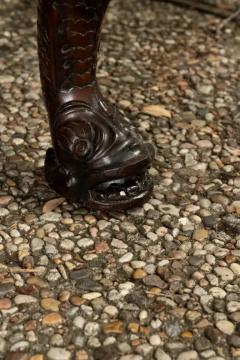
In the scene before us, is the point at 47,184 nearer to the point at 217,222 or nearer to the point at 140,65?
the point at 217,222

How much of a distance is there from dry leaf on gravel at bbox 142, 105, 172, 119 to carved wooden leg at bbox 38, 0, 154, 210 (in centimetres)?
58

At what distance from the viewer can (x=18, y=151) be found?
99.3 inches

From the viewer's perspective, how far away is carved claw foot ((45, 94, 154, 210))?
2111 millimetres

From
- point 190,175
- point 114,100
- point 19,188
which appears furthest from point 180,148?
point 19,188

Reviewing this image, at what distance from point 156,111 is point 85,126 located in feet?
2.44

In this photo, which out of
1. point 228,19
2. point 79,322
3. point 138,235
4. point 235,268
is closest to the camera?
point 79,322

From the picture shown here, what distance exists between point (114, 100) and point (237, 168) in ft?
2.13

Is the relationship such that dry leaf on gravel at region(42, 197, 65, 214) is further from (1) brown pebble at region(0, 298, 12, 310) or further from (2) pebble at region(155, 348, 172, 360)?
(2) pebble at region(155, 348, 172, 360)

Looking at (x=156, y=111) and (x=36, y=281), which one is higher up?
(x=36, y=281)

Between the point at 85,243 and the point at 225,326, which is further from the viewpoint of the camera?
the point at 85,243

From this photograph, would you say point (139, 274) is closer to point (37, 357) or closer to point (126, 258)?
point (126, 258)

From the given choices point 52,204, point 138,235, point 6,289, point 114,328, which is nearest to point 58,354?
point 114,328

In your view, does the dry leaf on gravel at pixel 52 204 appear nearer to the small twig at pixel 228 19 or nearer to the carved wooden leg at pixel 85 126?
the carved wooden leg at pixel 85 126

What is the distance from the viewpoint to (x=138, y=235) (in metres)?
2.14
